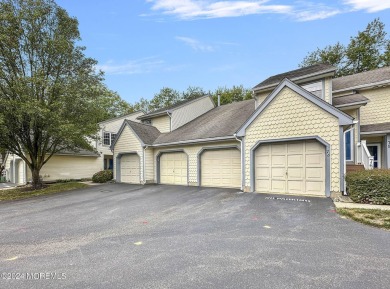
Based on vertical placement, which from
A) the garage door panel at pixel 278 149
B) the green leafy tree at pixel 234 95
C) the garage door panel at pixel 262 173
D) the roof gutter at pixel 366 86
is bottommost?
the garage door panel at pixel 262 173

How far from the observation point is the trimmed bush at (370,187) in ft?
24.4

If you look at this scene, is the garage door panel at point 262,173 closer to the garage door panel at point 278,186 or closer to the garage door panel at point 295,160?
the garage door panel at point 278,186

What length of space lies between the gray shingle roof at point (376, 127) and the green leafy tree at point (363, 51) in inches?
512

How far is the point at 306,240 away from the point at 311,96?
6381 mm

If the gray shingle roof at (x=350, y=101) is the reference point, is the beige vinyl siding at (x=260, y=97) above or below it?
above

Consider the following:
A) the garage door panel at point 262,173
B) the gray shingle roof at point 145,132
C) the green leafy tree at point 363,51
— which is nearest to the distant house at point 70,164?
the gray shingle roof at point 145,132

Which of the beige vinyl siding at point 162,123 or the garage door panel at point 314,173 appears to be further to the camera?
the beige vinyl siding at point 162,123

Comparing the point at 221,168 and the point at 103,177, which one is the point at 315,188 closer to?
the point at 221,168

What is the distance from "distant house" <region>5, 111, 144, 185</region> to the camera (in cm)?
1938

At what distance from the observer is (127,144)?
16578 millimetres

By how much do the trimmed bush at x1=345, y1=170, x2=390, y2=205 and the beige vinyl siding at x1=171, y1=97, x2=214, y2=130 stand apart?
41.7 feet

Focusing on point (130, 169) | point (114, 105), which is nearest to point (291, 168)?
point (130, 169)

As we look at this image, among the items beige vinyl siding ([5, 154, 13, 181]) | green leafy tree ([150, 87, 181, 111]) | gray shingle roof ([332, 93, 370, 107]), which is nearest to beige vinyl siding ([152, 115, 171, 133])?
gray shingle roof ([332, 93, 370, 107])

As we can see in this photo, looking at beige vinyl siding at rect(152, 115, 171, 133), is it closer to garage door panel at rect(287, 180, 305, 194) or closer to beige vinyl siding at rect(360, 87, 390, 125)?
garage door panel at rect(287, 180, 305, 194)
